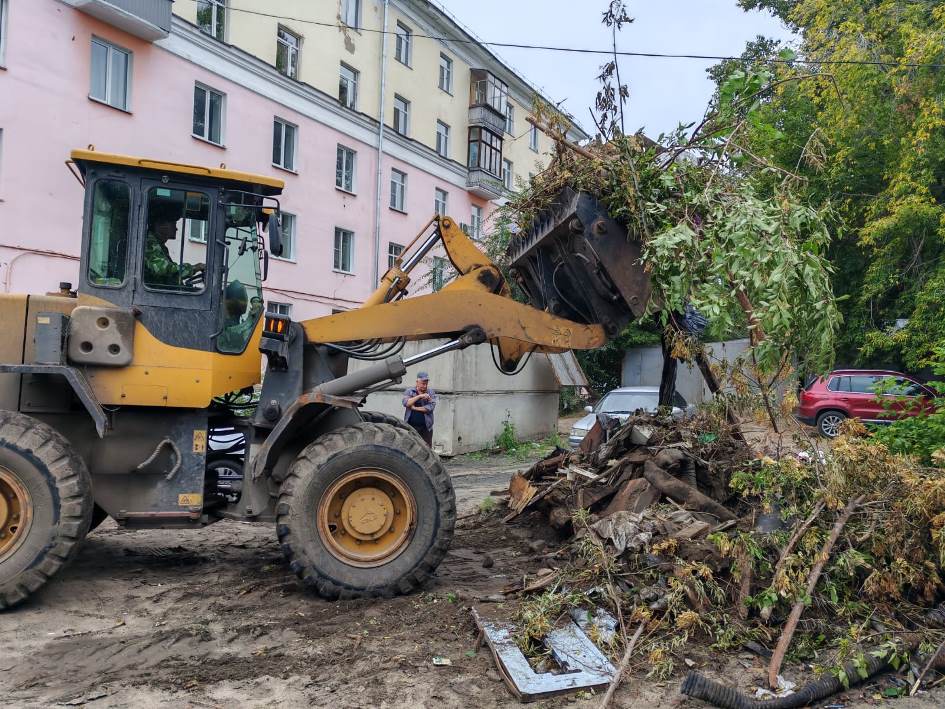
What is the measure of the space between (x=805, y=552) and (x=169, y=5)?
→ 59.1 ft

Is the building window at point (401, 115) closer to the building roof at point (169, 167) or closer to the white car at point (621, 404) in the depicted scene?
the white car at point (621, 404)

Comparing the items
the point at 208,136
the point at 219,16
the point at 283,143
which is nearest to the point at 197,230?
the point at 208,136

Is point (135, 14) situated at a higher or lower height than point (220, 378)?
higher

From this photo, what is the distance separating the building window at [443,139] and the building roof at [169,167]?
919 inches

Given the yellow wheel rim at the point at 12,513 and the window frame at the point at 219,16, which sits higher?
the window frame at the point at 219,16

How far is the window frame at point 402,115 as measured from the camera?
86.4 ft

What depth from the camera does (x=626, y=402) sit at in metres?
14.1

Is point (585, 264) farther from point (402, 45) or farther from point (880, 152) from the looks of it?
point (402, 45)

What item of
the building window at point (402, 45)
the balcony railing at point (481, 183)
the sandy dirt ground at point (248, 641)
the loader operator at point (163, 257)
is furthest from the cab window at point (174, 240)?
the balcony railing at point (481, 183)

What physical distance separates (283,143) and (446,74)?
907 centimetres

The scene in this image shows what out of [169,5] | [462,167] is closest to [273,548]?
[169,5]

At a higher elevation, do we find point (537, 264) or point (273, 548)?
point (537, 264)

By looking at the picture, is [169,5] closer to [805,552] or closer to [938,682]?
[805,552]

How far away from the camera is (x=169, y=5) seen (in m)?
17.7
